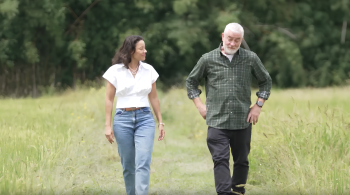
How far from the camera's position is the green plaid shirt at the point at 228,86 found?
4.65 meters

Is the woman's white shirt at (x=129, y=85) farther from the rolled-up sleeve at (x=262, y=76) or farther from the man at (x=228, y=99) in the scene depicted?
the rolled-up sleeve at (x=262, y=76)

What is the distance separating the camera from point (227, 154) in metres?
4.61

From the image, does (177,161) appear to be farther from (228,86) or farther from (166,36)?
(166,36)

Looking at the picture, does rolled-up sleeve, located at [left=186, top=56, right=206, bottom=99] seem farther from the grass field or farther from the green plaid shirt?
the grass field

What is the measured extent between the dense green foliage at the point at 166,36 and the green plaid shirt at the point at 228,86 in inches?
725

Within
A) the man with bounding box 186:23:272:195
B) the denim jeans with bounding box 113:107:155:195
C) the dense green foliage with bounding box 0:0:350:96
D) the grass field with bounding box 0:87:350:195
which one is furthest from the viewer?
the dense green foliage with bounding box 0:0:350:96

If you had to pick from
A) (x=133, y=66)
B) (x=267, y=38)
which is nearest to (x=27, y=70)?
(x=267, y=38)

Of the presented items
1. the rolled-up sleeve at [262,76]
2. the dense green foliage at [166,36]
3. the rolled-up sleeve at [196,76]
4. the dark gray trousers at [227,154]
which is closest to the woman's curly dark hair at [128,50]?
the rolled-up sleeve at [196,76]

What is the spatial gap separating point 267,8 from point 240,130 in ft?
77.4

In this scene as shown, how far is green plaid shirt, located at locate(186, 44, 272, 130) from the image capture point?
4648mm

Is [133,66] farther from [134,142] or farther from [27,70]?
[27,70]

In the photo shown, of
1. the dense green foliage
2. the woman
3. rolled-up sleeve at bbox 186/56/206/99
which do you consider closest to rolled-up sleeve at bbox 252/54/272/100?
rolled-up sleeve at bbox 186/56/206/99

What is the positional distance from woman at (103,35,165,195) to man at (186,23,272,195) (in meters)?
0.60

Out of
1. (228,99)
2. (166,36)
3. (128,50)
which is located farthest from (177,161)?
(166,36)
